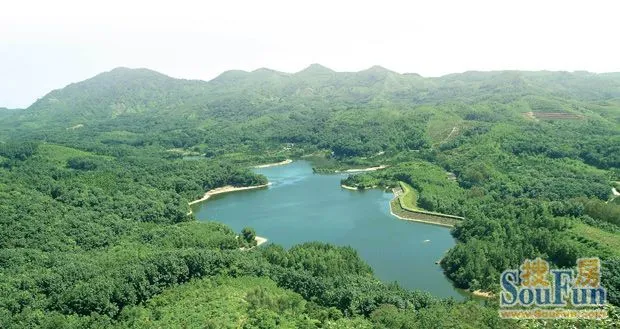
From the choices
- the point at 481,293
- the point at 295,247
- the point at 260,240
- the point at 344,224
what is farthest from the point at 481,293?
the point at 260,240

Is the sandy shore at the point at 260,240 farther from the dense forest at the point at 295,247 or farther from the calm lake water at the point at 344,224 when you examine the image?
the dense forest at the point at 295,247

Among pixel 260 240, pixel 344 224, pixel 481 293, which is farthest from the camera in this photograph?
pixel 344 224

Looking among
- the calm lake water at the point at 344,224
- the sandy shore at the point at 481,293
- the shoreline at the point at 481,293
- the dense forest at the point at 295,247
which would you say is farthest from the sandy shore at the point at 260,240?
the sandy shore at the point at 481,293

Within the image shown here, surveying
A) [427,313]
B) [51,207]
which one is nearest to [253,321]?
[427,313]

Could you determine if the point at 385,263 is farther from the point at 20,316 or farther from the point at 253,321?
the point at 20,316

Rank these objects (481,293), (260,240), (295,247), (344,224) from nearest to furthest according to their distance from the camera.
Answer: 1. (481,293)
2. (295,247)
3. (260,240)
4. (344,224)

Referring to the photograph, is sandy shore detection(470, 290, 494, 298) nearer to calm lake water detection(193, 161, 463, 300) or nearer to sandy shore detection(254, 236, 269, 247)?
calm lake water detection(193, 161, 463, 300)

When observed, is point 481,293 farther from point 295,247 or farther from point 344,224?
point 344,224

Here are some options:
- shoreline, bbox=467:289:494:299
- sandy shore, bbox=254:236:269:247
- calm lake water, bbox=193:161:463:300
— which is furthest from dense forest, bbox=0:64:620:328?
calm lake water, bbox=193:161:463:300
